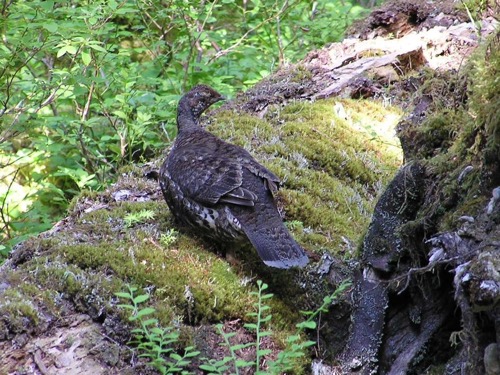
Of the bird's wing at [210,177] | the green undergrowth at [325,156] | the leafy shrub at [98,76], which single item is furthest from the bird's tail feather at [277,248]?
the leafy shrub at [98,76]

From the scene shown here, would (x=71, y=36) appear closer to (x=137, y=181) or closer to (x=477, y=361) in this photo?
(x=137, y=181)

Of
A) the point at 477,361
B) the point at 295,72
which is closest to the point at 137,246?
the point at 477,361

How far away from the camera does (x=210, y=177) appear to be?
17.1ft

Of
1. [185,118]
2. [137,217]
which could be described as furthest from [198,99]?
[137,217]

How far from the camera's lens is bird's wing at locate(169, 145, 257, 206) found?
5018 millimetres

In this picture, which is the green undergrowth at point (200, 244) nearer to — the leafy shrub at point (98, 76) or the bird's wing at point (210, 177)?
the bird's wing at point (210, 177)

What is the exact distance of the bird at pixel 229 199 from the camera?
460cm

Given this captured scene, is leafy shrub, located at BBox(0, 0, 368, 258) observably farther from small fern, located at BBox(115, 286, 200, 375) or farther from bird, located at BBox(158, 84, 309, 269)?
small fern, located at BBox(115, 286, 200, 375)

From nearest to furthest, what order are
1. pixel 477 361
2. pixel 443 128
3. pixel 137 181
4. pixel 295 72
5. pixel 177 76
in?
pixel 477 361 < pixel 443 128 < pixel 137 181 < pixel 295 72 < pixel 177 76

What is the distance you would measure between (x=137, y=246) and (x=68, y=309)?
0.82 metres

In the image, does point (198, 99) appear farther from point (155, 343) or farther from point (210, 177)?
point (155, 343)

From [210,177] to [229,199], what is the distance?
30 cm

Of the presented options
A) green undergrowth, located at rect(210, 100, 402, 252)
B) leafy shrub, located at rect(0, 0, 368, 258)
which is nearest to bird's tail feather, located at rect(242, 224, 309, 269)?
green undergrowth, located at rect(210, 100, 402, 252)

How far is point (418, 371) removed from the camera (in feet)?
11.9
